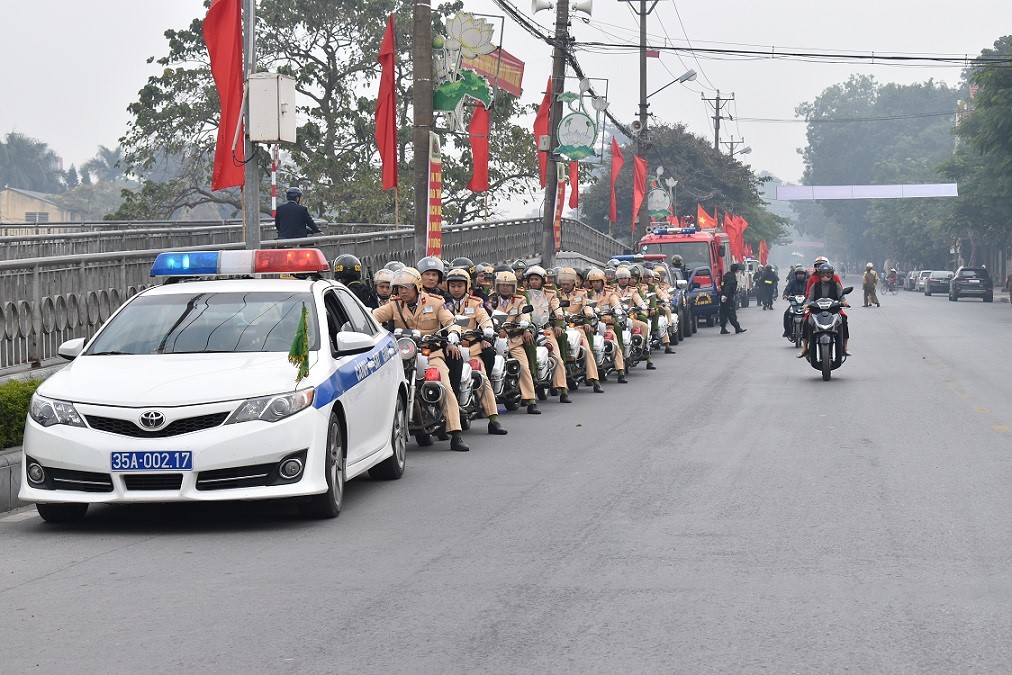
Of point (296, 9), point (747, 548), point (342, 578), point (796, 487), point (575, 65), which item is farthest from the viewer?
point (296, 9)

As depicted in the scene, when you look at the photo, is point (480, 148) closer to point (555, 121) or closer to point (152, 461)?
point (555, 121)

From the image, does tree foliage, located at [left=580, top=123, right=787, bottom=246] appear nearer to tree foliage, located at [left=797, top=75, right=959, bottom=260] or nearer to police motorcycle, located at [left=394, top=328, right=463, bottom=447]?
tree foliage, located at [left=797, top=75, right=959, bottom=260]

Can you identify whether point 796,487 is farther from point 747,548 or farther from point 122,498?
point 122,498

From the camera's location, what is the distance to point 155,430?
350 inches

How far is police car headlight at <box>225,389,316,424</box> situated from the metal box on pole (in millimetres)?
Result: 7916

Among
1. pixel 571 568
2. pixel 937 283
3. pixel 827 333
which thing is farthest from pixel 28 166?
pixel 571 568

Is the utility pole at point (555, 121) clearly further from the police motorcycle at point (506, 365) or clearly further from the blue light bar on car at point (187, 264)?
the blue light bar on car at point (187, 264)

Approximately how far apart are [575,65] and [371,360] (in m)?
26.1

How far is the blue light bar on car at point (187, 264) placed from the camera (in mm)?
10992

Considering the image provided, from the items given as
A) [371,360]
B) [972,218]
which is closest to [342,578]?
[371,360]

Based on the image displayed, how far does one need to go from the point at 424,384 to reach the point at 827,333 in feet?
32.0

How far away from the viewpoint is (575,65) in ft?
119

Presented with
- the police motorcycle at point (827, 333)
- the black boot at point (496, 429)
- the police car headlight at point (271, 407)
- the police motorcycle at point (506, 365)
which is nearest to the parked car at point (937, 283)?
the police motorcycle at point (827, 333)

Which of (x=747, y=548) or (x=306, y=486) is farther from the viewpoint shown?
(x=306, y=486)
